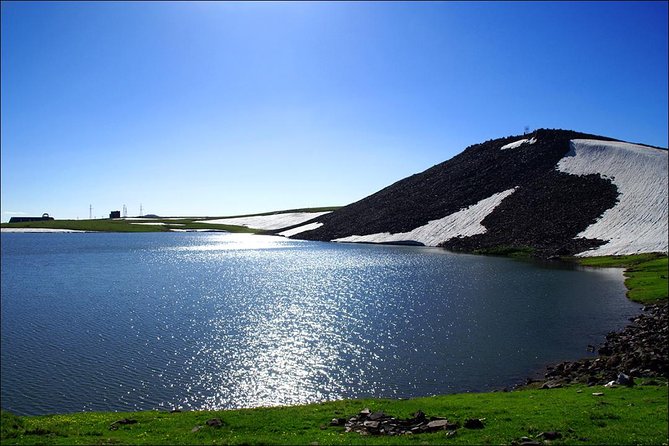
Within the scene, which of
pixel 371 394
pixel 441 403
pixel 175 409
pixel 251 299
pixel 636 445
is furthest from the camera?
pixel 251 299

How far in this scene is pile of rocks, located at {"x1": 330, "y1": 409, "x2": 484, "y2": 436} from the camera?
747 inches

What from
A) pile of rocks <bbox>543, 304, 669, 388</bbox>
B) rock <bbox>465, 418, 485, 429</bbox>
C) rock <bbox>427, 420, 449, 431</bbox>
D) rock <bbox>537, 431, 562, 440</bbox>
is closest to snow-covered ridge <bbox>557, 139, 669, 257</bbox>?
pile of rocks <bbox>543, 304, 669, 388</bbox>

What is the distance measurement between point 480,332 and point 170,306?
33.7 metres

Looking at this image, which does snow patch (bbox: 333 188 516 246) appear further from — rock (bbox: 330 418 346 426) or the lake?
rock (bbox: 330 418 346 426)

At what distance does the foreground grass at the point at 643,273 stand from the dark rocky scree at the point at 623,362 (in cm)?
1595

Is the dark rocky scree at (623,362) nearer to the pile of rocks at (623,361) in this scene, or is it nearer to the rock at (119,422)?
the pile of rocks at (623,361)

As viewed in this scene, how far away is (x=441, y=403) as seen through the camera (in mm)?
24141

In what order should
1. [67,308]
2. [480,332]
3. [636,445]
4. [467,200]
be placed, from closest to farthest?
[636,445]
[480,332]
[67,308]
[467,200]

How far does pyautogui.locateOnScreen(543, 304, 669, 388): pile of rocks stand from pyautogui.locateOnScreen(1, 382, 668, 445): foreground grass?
3209 mm

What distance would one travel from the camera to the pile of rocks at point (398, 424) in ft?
62.3

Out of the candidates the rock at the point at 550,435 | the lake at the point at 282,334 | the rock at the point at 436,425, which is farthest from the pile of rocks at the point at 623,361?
the rock at the point at 436,425

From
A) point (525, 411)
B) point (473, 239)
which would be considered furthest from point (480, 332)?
point (473, 239)

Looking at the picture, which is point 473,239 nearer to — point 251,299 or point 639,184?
point 639,184

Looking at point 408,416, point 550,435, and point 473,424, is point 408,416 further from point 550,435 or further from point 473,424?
point 550,435
